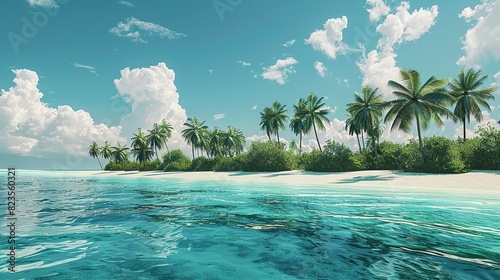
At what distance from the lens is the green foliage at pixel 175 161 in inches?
2374

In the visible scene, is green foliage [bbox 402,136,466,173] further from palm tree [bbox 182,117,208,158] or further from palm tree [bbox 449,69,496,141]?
palm tree [bbox 182,117,208,158]

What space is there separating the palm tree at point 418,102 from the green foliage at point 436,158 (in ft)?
3.13

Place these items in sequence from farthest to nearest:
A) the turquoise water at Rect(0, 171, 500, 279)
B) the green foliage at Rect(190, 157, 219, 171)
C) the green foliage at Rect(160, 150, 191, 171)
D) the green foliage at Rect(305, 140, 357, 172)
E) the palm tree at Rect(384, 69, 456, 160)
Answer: the green foliage at Rect(160, 150, 191, 171)
the green foliage at Rect(190, 157, 219, 171)
the green foliage at Rect(305, 140, 357, 172)
the palm tree at Rect(384, 69, 456, 160)
the turquoise water at Rect(0, 171, 500, 279)

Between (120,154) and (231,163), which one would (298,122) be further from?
(120,154)

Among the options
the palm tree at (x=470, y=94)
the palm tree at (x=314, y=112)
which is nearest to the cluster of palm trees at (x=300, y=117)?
the palm tree at (x=314, y=112)

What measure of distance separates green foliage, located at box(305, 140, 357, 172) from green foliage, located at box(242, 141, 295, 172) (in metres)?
5.23

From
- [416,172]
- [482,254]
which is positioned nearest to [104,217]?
[482,254]

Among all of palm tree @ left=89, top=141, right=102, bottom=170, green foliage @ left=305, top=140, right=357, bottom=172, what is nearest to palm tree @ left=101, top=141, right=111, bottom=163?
palm tree @ left=89, top=141, right=102, bottom=170

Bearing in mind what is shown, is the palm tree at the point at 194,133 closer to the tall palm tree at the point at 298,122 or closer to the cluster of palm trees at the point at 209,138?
the cluster of palm trees at the point at 209,138

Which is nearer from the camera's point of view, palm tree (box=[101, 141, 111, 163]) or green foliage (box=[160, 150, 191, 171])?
green foliage (box=[160, 150, 191, 171])

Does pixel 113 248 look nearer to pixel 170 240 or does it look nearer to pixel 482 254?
pixel 170 240

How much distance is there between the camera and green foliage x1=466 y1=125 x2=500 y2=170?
1036 inches

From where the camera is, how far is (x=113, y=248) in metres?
5.34

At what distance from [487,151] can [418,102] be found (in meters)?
7.95
